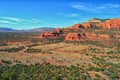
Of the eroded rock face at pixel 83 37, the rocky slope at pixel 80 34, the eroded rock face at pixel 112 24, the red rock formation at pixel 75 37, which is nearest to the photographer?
the eroded rock face at pixel 83 37

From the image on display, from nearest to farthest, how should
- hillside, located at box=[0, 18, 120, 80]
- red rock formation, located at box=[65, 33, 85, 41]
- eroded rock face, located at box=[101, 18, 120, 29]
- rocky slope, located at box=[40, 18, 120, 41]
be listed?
hillside, located at box=[0, 18, 120, 80] < rocky slope, located at box=[40, 18, 120, 41] < red rock formation, located at box=[65, 33, 85, 41] < eroded rock face, located at box=[101, 18, 120, 29]

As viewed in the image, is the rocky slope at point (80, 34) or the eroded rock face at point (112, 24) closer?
the rocky slope at point (80, 34)

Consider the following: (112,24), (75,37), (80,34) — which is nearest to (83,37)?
(80,34)

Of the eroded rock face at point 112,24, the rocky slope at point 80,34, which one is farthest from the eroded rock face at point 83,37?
the eroded rock face at point 112,24

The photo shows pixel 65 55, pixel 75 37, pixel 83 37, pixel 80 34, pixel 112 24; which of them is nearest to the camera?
pixel 65 55

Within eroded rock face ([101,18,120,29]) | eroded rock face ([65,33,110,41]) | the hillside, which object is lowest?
the hillside

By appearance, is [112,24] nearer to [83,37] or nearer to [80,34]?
[80,34]

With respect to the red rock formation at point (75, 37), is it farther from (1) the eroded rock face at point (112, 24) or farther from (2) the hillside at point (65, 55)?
(1) the eroded rock face at point (112, 24)

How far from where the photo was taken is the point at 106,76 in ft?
138

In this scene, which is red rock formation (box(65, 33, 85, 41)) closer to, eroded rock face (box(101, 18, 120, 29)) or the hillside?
the hillside

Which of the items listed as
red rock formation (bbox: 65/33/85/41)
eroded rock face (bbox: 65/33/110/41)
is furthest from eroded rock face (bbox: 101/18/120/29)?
red rock formation (bbox: 65/33/85/41)

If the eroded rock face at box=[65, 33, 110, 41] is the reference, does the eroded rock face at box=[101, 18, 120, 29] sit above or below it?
above

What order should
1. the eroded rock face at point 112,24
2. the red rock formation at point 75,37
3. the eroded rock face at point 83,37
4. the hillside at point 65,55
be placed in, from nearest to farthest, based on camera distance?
1. the hillside at point 65,55
2. the eroded rock face at point 83,37
3. the red rock formation at point 75,37
4. the eroded rock face at point 112,24

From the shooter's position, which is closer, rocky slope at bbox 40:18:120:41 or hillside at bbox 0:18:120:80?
hillside at bbox 0:18:120:80
